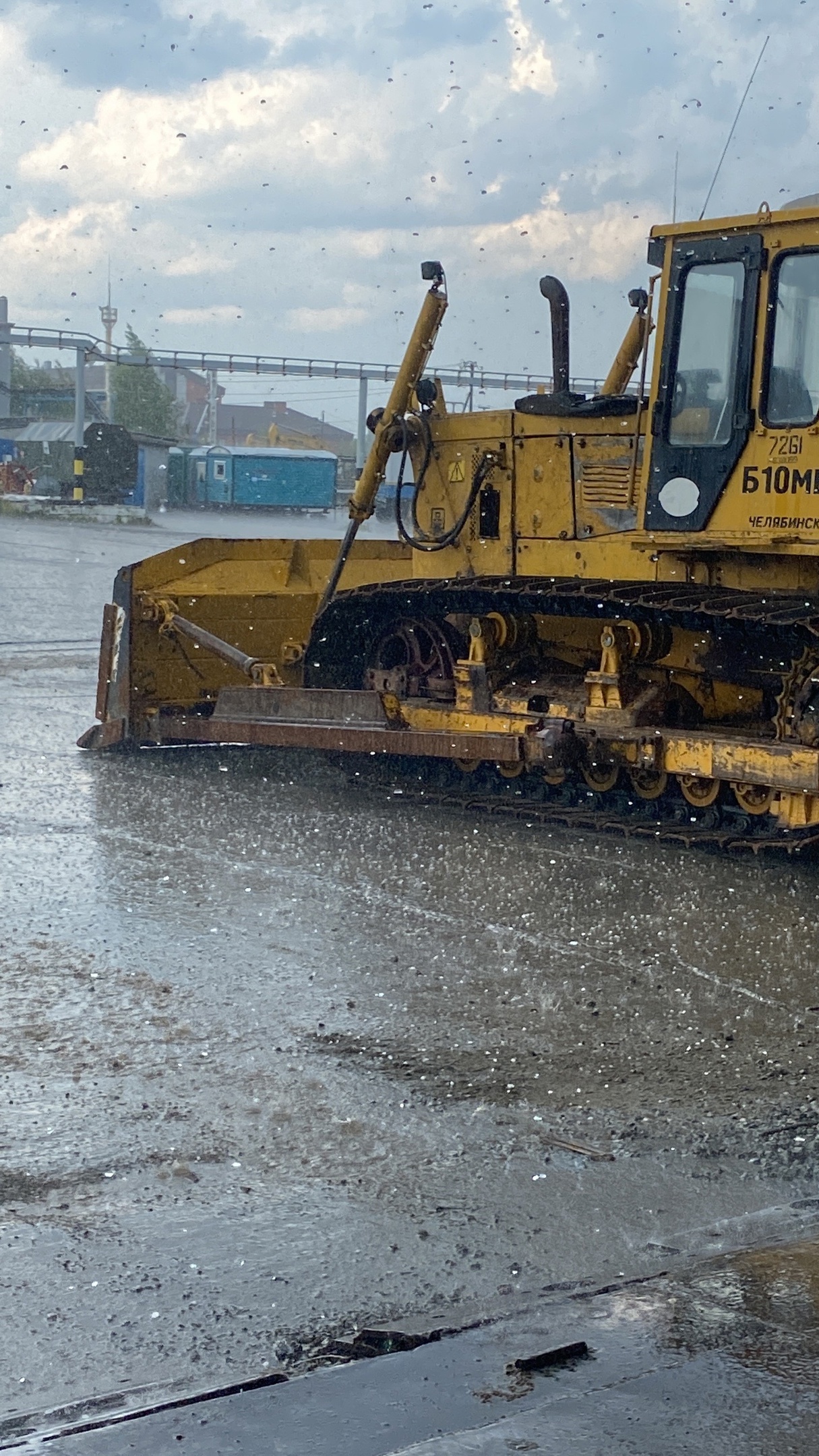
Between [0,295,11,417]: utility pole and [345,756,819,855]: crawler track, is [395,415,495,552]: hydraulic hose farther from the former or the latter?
[0,295,11,417]: utility pole

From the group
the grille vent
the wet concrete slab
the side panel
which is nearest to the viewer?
the wet concrete slab

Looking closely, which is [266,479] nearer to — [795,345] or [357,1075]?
[795,345]

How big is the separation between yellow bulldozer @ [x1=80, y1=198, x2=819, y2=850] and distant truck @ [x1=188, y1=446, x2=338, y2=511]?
49636 millimetres

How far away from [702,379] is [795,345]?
54 cm

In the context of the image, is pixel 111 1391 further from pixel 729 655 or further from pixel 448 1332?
pixel 729 655

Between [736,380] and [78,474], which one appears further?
[78,474]

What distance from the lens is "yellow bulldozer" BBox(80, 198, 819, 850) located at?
8.48 m

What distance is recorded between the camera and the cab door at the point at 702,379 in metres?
8.59

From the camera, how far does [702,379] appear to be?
8.80m

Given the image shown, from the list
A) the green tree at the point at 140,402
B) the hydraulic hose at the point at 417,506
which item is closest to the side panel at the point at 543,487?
the hydraulic hose at the point at 417,506

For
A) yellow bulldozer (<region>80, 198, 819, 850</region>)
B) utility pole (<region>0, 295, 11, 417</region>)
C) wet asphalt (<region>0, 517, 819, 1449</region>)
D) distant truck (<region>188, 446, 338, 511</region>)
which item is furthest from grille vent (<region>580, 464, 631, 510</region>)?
utility pole (<region>0, 295, 11, 417</region>)

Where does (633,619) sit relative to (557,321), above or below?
below

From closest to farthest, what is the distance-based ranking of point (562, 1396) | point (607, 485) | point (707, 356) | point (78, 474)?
point (562, 1396) → point (707, 356) → point (607, 485) → point (78, 474)

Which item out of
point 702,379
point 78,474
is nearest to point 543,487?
point 702,379
